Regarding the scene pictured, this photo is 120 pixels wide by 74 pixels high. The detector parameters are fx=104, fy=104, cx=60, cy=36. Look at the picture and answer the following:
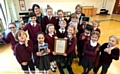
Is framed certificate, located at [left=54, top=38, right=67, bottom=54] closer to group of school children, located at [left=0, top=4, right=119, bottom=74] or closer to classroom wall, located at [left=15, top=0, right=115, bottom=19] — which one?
group of school children, located at [left=0, top=4, right=119, bottom=74]

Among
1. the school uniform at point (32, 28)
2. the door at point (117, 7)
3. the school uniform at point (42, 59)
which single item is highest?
the door at point (117, 7)

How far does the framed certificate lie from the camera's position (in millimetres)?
1723

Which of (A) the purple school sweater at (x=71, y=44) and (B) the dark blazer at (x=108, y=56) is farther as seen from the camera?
(A) the purple school sweater at (x=71, y=44)

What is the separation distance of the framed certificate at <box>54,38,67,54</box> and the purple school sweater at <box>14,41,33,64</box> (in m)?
0.42

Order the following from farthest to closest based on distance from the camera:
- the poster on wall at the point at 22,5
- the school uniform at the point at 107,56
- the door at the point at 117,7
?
the door at the point at 117,7 → the poster on wall at the point at 22,5 → the school uniform at the point at 107,56

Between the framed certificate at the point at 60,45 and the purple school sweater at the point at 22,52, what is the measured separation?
1.37ft

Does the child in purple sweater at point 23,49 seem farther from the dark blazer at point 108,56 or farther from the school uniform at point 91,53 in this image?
the dark blazer at point 108,56

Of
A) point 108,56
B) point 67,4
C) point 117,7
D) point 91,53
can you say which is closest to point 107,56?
point 108,56

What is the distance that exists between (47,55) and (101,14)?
20.7 ft

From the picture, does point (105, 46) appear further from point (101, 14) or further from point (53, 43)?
point (101, 14)

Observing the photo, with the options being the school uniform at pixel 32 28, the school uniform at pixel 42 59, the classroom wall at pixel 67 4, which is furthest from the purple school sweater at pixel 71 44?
the classroom wall at pixel 67 4

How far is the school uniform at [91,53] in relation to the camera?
1709mm

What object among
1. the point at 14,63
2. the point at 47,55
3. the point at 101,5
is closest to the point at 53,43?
the point at 47,55

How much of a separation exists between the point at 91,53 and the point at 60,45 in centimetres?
53
